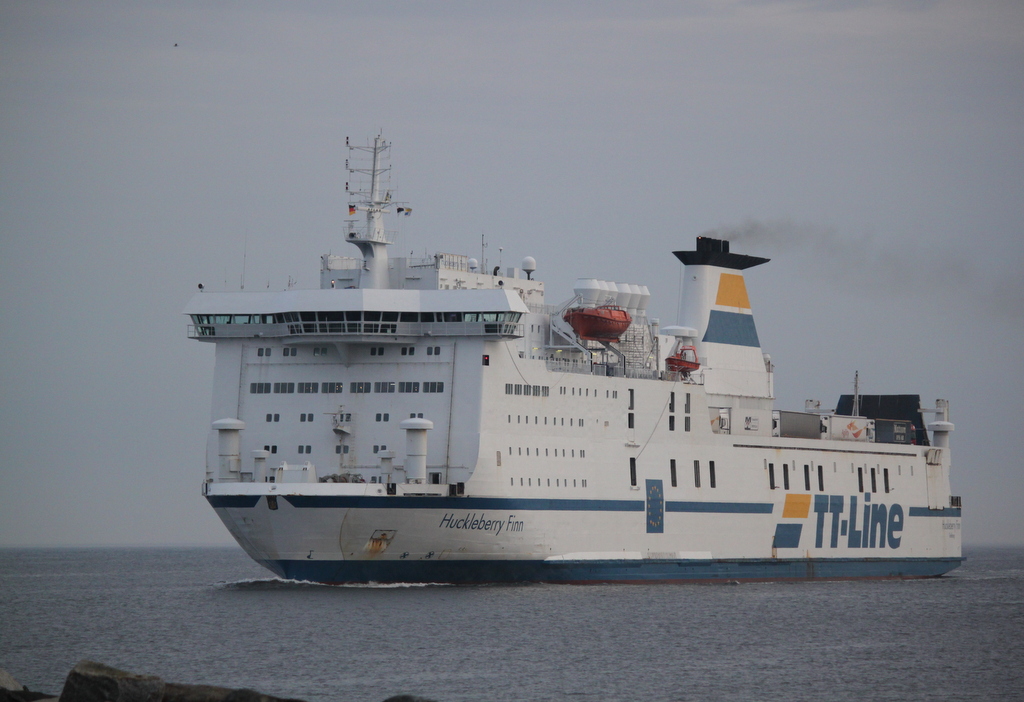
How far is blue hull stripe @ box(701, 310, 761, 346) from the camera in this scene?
51281mm

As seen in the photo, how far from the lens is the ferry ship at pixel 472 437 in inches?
1489

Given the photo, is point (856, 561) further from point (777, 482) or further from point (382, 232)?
point (382, 232)

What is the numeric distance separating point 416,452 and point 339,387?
3.81 metres

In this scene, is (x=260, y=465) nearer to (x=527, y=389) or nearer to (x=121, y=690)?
(x=527, y=389)

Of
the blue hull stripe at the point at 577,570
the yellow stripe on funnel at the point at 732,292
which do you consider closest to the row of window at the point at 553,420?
the blue hull stripe at the point at 577,570

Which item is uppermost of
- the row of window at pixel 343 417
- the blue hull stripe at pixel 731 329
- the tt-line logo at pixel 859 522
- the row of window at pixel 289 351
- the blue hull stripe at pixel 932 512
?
the blue hull stripe at pixel 731 329

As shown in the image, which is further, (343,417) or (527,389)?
(527,389)

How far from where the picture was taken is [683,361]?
4662 centimetres

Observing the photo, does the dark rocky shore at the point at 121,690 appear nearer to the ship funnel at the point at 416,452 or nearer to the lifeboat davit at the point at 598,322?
the ship funnel at the point at 416,452

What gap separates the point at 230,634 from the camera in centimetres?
3183

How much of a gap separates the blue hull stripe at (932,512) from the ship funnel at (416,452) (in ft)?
81.9

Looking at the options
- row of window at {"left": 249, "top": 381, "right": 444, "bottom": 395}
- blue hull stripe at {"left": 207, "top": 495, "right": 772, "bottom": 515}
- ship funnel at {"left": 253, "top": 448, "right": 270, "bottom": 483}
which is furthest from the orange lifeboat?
ship funnel at {"left": 253, "top": 448, "right": 270, "bottom": 483}

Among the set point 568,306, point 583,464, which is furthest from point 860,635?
point 568,306

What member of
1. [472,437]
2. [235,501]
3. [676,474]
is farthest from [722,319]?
[235,501]
